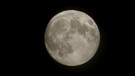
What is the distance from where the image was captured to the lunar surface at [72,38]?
407 centimetres

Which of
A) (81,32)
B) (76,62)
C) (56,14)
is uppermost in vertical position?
(56,14)

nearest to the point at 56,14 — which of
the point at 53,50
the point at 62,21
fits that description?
the point at 62,21

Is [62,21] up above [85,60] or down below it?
above

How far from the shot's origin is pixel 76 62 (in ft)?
13.8

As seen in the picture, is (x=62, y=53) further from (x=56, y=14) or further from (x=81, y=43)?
(x=56, y=14)

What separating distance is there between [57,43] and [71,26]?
29 cm

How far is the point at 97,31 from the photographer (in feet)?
14.1

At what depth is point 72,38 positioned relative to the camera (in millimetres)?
4043

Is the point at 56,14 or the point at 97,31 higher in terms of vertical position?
the point at 56,14

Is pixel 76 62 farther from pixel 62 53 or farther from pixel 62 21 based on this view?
pixel 62 21

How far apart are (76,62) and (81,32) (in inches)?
16.8

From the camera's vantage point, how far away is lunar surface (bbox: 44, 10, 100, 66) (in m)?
4.07

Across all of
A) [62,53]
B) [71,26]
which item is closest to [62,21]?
[71,26]

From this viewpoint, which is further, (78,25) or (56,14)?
(56,14)
